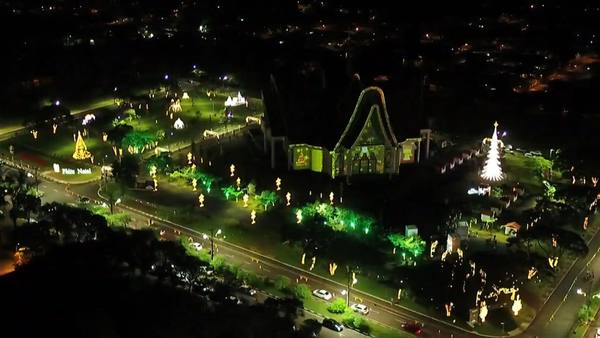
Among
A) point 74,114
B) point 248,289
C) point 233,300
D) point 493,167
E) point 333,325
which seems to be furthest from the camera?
point 74,114

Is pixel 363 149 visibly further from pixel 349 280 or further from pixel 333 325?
pixel 333 325

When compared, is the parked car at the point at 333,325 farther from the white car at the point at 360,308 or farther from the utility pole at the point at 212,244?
the utility pole at the point at 212,244

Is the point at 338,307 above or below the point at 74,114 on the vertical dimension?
below

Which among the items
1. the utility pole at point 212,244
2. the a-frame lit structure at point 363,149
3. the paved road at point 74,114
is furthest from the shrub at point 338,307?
the paved road at point 74,114

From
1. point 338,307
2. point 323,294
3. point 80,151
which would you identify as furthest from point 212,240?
point 80,151

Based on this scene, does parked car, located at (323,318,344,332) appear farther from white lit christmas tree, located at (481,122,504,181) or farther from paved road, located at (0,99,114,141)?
paved road, located at (0,99,114,141)
